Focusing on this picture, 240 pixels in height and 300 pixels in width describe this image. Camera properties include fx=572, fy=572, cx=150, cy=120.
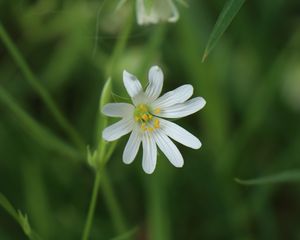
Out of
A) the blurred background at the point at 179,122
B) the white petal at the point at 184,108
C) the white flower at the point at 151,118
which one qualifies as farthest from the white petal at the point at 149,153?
the blurred background at the point at 179,122

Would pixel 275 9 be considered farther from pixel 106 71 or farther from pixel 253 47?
pixel 106 71

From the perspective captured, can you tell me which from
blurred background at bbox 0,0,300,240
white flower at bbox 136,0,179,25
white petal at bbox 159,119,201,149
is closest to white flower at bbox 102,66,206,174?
white petal at bbox 159,119,201,149

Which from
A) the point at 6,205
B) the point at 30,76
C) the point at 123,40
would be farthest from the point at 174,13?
the point at 6,205

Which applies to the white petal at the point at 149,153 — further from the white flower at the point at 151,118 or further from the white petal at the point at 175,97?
the white petal at the point at 175,97

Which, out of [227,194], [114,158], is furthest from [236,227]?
[114,158]

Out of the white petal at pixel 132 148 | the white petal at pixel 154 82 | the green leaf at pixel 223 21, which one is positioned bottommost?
the white petal at pixel 132 148

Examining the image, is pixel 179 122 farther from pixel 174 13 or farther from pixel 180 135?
pixel 180 135
